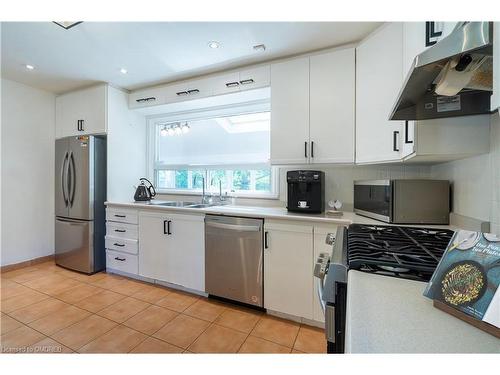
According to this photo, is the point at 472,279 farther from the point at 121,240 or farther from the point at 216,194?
the point at 121,240

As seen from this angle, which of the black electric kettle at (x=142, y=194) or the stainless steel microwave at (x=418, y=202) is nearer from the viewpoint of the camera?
the stainless steel microwave at (x=418, y=202)

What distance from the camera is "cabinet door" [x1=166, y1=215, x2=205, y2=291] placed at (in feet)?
7.14

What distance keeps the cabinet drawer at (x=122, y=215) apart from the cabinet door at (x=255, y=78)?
1.83 metres

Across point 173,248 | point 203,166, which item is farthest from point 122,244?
point 203,166

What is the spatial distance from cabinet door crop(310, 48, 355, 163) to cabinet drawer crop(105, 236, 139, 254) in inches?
84.2

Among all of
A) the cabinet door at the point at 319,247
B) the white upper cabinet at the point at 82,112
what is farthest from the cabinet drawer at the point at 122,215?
the cabinet door at the point at 319,247

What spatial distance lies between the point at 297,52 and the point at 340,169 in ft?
3.83

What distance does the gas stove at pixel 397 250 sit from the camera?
709mm

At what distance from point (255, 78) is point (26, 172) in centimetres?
316

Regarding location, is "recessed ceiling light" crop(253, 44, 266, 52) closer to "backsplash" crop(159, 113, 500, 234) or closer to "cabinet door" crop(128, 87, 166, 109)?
"backsplash" crop(159, 113, 500, 234)

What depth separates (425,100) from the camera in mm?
1078

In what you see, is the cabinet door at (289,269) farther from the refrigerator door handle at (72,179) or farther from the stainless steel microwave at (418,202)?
the refrigerator door handle at (72,179)

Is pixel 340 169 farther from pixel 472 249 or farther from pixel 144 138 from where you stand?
pixel 144 138
